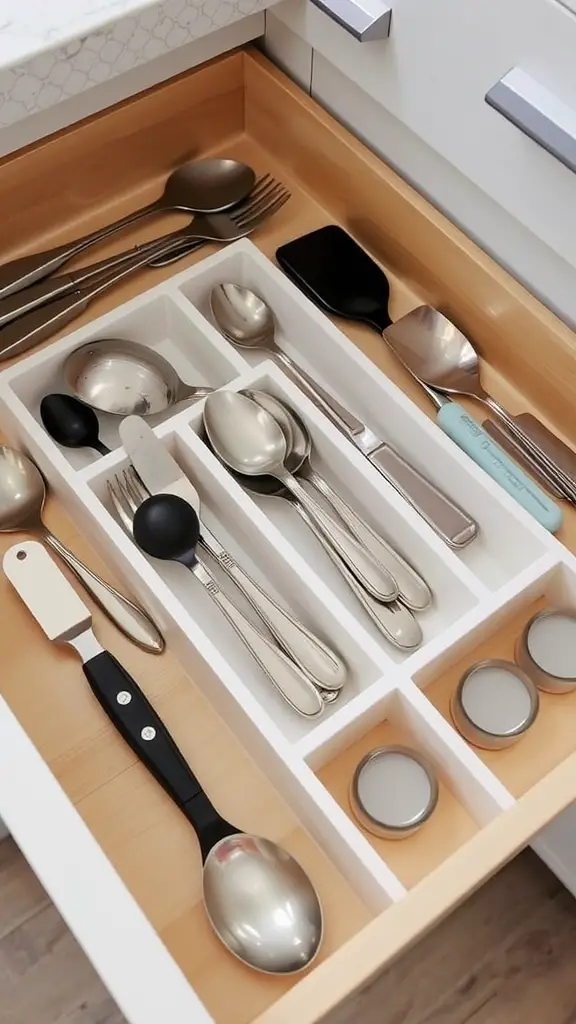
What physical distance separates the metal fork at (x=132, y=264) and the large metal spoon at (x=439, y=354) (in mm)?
165

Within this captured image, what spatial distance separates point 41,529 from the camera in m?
0.72

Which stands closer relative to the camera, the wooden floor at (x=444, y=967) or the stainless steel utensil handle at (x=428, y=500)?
the stainless steel utensil handle at (x=428, y=500)

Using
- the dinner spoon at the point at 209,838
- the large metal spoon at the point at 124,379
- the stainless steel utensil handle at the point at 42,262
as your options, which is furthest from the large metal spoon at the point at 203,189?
the dinner spoon at the point at 209,838

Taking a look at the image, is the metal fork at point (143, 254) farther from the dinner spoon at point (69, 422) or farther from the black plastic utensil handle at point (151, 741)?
the black plastic utensil handle at point (151, 741)

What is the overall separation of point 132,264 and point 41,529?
247mm

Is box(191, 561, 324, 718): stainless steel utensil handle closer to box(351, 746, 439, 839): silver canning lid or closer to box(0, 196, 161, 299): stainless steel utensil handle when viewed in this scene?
box(351, 746, 439, 839): silver canning lid

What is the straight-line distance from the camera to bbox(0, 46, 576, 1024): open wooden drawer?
1.72 ft

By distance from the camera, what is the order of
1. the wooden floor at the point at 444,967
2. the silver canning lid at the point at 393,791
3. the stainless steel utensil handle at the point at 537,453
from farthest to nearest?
the wooden floor at the point at 444,967 < the stainless steel utensil handle at the point at 537,453 < the silver canning lid at the point at 393,791

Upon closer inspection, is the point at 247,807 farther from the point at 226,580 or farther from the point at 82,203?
the point at 82,203

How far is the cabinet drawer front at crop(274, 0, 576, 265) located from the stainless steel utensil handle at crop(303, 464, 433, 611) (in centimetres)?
23

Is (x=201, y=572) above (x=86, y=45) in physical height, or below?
below

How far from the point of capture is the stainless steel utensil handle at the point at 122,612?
68 centimetres

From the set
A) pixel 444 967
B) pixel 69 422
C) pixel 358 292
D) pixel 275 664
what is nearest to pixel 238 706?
pixel 275 664

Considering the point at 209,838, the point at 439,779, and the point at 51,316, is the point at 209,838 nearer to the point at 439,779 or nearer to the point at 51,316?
the point at 439,779
